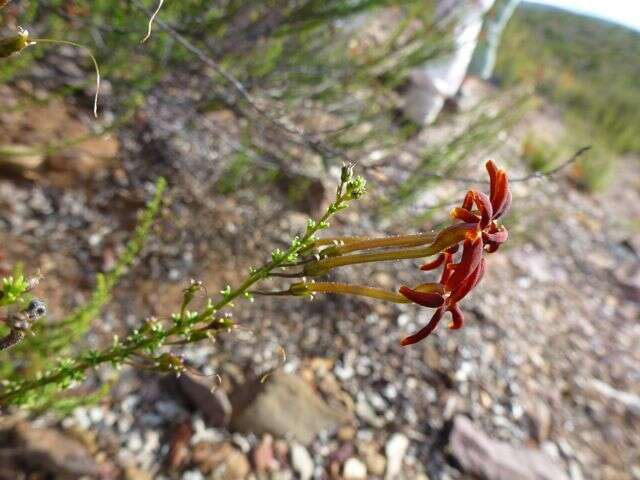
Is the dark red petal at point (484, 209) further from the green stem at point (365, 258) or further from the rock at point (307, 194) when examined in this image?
the rock at point (307, 194)

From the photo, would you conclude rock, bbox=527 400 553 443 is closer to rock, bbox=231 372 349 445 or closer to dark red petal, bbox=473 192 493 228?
rock, bbox=231 372 349 445

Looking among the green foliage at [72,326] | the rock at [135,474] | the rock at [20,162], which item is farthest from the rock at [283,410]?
the rock at [20,162]

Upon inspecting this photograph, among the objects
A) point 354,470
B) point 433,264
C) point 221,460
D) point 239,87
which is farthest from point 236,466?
point 433,264

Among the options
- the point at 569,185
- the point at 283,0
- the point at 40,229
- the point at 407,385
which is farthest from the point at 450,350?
the point at 569,185

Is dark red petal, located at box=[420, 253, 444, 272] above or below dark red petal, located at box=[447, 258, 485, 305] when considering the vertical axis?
below

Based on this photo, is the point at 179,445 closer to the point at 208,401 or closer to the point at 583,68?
the point at 208,401

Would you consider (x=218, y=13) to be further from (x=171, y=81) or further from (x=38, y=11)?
(x=38, y=11)

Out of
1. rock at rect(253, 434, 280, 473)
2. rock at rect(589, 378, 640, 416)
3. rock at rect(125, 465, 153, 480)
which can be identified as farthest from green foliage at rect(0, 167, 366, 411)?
rock at rect(589, 378, 640, 416)
